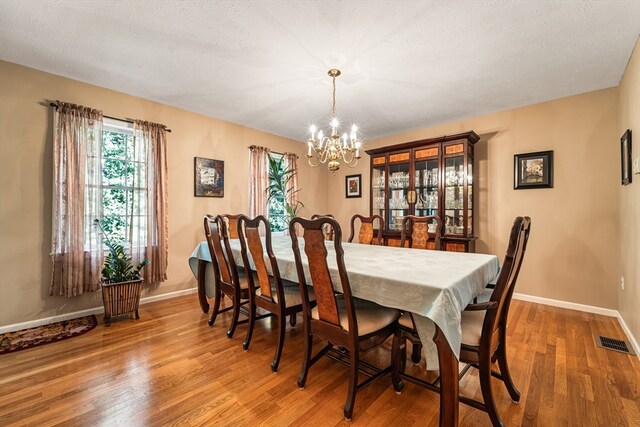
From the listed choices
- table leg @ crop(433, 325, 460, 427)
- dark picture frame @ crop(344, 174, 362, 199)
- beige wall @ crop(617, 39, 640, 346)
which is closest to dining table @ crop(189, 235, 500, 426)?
table leg @ crop(433, 325, 460, 427)

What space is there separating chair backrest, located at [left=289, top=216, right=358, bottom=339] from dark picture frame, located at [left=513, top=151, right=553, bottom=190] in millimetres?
3297

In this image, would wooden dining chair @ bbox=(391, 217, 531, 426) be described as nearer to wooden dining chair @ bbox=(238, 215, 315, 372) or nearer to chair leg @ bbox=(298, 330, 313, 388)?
chair leg @ bbox=(298, 330, 313, 388)

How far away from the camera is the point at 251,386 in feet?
6.08

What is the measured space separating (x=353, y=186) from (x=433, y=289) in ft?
14.0

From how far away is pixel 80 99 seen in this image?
3.06m

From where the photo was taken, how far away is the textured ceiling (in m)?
1.97

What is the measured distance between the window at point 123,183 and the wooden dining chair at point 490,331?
131 inches

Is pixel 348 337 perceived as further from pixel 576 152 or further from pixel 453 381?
pixel 576 152

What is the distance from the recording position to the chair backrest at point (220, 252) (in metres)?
2.46

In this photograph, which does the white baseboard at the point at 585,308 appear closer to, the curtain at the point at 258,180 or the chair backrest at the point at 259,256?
the chair backrest at the point at 259,256

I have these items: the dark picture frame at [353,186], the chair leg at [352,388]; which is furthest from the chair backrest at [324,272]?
the dark picture frame at [353,186]

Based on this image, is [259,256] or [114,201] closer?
[259,256]

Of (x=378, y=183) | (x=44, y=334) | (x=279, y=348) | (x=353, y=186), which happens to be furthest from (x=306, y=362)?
(x=353, y=186)

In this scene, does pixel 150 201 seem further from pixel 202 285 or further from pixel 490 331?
pixel 490 331
